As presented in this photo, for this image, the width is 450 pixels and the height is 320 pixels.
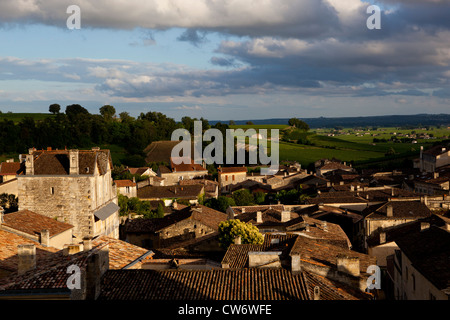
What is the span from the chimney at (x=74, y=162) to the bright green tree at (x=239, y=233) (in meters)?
11.0

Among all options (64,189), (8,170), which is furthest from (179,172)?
(64,189)

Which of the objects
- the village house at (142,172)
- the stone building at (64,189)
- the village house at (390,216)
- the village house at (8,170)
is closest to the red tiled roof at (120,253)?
the stone building at (64,189)

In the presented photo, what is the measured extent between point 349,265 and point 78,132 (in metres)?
112

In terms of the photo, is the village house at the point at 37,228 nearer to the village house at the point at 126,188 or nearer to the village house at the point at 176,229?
the village house at the point at 176,229

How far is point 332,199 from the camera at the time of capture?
5791 centimetres

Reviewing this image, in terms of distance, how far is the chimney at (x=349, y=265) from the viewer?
61.8 ft

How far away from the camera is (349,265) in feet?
62.2

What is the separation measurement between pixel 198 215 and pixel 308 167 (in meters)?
78.5

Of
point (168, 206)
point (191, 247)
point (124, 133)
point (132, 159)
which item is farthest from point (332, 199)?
point (124, 133)

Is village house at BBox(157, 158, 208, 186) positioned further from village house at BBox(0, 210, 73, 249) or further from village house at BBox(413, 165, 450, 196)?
village house at BBox(0, 210, 73, 249)
